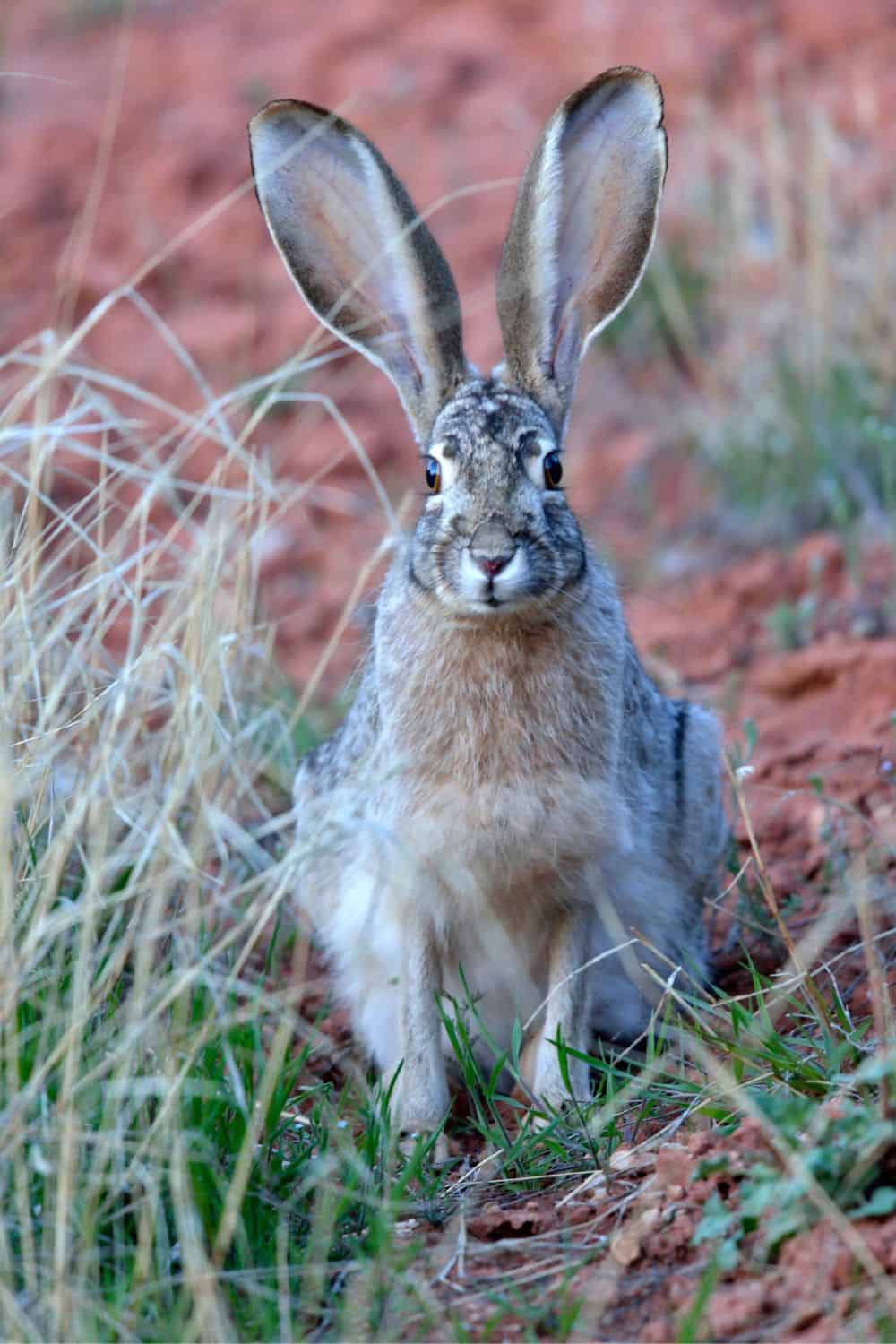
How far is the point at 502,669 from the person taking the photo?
410 centimetres

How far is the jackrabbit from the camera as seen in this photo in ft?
13.2

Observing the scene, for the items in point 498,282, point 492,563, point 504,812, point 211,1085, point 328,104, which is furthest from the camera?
point 328,104

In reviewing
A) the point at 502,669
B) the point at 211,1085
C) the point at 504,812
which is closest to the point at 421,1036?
the point at 504,812

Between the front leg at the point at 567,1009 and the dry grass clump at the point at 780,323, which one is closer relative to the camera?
the front leg at the point at 567,1009

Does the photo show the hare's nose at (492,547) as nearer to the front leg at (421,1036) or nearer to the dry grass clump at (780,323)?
the front leg at (421,1036)

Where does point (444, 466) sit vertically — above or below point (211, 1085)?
above

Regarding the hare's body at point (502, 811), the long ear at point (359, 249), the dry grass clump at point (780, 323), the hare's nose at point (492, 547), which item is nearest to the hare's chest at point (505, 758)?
the hare's body at point (502, 811)

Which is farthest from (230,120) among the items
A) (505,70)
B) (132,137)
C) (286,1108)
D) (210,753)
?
(286,1108)

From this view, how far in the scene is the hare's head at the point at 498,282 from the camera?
4.02 m

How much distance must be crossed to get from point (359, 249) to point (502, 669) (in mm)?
1139

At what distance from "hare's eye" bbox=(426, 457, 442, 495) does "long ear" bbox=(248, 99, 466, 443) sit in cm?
22

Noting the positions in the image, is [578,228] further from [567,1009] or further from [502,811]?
[567,1009]

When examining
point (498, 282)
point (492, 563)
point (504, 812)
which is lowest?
point (504, 812)

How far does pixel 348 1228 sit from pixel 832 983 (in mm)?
1310
